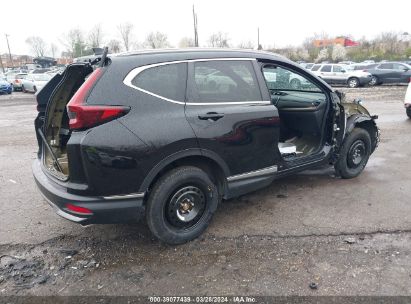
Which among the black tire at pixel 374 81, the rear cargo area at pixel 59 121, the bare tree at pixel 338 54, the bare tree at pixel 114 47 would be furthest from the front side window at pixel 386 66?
the bare tree at pixel 338 54

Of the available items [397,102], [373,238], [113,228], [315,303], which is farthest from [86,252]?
[397,102]

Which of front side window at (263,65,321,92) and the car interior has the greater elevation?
front side window at (263,65,321,92)

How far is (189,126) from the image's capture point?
10.4ft

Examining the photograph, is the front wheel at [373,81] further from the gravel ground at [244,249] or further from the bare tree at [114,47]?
the gravel ground at [244,249]

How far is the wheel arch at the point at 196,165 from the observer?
3.07m

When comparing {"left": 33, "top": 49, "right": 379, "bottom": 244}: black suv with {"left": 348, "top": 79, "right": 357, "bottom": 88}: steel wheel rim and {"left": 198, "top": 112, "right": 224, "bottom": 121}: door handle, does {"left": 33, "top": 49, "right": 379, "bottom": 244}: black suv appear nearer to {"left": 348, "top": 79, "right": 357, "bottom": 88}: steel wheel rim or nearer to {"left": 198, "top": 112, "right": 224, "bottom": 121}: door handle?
{"left": 198, "top": 112, "right": 224, "bottom": 121}: door handle

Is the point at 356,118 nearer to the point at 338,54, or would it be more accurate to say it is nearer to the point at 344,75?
the point at 344,75

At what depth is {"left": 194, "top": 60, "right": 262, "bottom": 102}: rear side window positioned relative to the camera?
3371mm

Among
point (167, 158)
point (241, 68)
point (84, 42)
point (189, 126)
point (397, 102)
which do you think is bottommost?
point (397, 102)

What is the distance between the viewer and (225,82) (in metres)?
3.56

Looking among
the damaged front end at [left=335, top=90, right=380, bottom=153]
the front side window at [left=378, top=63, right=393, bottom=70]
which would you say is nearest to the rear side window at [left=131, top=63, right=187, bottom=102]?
the damaged front end at [left=335, top=90, right=380, bottom=153]

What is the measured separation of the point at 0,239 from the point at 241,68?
309 centimetres

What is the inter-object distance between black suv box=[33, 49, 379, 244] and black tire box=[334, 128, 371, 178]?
2.54 ft

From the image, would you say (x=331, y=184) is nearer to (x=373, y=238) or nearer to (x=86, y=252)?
(x=373, y=238)
